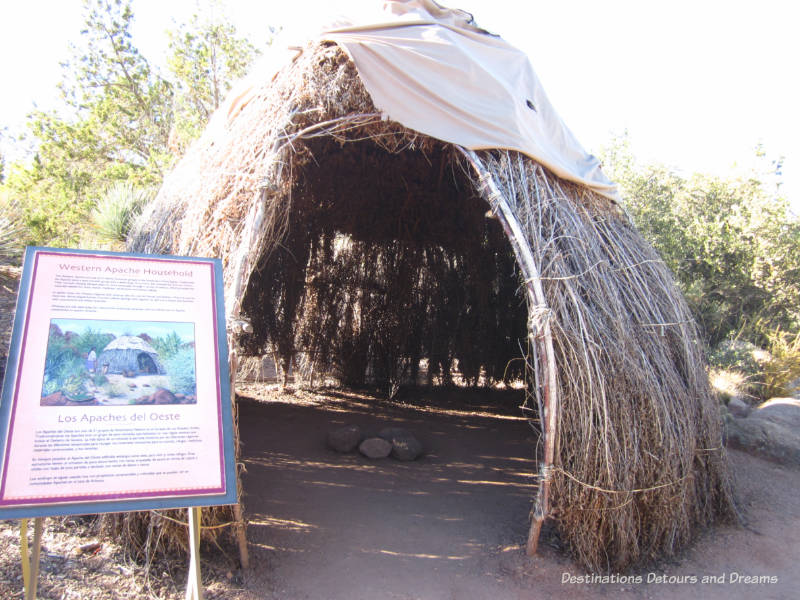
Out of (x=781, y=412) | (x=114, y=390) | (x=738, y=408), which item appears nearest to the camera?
(x=114, y=390)

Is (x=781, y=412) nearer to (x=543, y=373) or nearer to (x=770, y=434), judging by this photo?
(x=770, y=434)

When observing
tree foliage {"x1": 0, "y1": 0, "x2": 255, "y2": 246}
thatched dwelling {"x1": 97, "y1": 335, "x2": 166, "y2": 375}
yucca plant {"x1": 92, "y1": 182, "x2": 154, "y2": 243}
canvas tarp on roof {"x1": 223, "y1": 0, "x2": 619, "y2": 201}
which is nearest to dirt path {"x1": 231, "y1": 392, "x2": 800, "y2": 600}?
thatched dwelling {"x1": 97, "y1": 335, "x2": 166, "y2": 375}

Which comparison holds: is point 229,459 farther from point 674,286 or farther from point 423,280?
point 423,280

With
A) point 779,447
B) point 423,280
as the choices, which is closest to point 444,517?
point 779,447

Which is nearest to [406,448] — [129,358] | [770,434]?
[129,358]

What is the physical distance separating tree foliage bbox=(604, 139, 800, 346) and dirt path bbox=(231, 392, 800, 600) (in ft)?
16.5

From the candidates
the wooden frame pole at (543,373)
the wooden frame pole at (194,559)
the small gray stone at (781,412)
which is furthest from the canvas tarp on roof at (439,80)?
the small gray stone at (781,412)

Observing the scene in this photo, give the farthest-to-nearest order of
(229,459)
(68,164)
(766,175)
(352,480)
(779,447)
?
(68,164) < (766,175) < (779,447) < (352,480) < (229,459)

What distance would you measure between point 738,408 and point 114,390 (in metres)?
7.30

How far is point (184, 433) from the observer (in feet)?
7.69

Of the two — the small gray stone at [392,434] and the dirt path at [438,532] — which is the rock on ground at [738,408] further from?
the small gray stone at [392,434]

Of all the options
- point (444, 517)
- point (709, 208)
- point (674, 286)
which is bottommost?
point (444, 517)

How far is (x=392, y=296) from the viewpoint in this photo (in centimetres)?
834

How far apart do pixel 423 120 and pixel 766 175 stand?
31.7 ft
